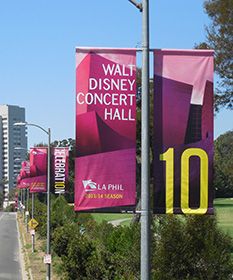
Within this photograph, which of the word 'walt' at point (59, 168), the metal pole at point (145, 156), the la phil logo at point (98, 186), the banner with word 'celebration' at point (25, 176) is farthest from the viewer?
the banner with word 'celebration' at point (25, 176)

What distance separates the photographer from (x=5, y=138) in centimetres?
18525

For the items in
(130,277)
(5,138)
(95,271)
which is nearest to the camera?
(130,277)

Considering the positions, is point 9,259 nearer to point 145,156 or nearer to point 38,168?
point 38,168

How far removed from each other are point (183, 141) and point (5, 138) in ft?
587

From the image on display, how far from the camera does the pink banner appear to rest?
1421 inches

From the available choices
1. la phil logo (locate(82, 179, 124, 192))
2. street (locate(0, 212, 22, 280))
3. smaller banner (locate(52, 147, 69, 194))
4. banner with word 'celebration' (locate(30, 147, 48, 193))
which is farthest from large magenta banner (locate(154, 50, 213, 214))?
banner with word 'celebration' (locate(30, 147, 48, 193))

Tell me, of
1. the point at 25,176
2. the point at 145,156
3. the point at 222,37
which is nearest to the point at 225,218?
the point at 25,176

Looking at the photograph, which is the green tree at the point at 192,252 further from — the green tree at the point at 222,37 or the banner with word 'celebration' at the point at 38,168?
the banner with word 'celebration' at the point at 38,168

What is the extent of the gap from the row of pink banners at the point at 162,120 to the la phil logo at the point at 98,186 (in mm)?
20

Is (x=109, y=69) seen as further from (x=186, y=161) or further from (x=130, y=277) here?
(x=130, y=277)

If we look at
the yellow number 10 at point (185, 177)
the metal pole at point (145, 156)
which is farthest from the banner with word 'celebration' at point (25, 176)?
the metal pole at point (145, 156)

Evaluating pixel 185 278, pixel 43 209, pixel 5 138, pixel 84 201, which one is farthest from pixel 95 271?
pixel 5 138

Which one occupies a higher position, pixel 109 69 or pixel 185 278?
pixel 109 69

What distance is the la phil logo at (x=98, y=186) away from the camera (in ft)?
30.6
